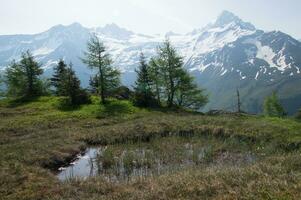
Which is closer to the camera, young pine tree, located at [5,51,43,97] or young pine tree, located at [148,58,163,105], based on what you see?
young pine tree, located at [148,58,163,105]

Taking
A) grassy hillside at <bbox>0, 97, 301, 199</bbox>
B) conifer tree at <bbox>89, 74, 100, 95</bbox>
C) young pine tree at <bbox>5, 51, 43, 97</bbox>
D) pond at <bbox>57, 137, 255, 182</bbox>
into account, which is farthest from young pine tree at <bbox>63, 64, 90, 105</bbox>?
pond at <bbox>57, 137, 255, 182</bbox>

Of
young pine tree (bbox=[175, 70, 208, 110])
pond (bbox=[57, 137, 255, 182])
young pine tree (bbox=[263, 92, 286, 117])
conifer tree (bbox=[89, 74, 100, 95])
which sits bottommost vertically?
pond (bbox=[57, 137, 255, 182])

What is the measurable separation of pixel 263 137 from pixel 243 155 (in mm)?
7538

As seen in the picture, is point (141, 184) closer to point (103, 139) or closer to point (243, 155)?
point (243, 155)

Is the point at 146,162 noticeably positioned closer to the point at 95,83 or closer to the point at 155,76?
the point at 155,76

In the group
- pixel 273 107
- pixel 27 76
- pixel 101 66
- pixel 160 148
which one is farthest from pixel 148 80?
pixel 273 107

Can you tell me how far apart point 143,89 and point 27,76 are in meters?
30.0

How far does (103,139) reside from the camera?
3703 cm

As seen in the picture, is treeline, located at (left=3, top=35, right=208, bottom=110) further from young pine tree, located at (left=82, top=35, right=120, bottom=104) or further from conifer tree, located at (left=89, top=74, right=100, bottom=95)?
conifer tree, located at (left=89, top=74, right=100, bottom=95)

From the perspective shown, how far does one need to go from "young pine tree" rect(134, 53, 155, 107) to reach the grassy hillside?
22.0 feet

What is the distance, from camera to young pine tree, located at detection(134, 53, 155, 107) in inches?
2633

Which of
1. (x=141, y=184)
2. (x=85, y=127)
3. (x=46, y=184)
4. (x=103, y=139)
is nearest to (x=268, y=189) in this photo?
(x=141, y=184)

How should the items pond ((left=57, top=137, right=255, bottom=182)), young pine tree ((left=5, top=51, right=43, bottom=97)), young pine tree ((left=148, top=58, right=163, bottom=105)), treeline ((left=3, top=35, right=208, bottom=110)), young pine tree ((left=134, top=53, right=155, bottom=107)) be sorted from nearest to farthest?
pond ((left=57, top=137, right=255, bottom=182)) < young pine tree ((left=134, top=53, right=155, bottom=107)) < treeline ((left=3, top=35, right=208, bottom=110)) < young pine tree ((left=148, top=58, right=163, bottom=105)) < young pine tree ((left=5, top=51, right=43, bottom=97))

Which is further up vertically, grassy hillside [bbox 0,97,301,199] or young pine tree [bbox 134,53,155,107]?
young pine tree [bbox 134,53,155,107]
